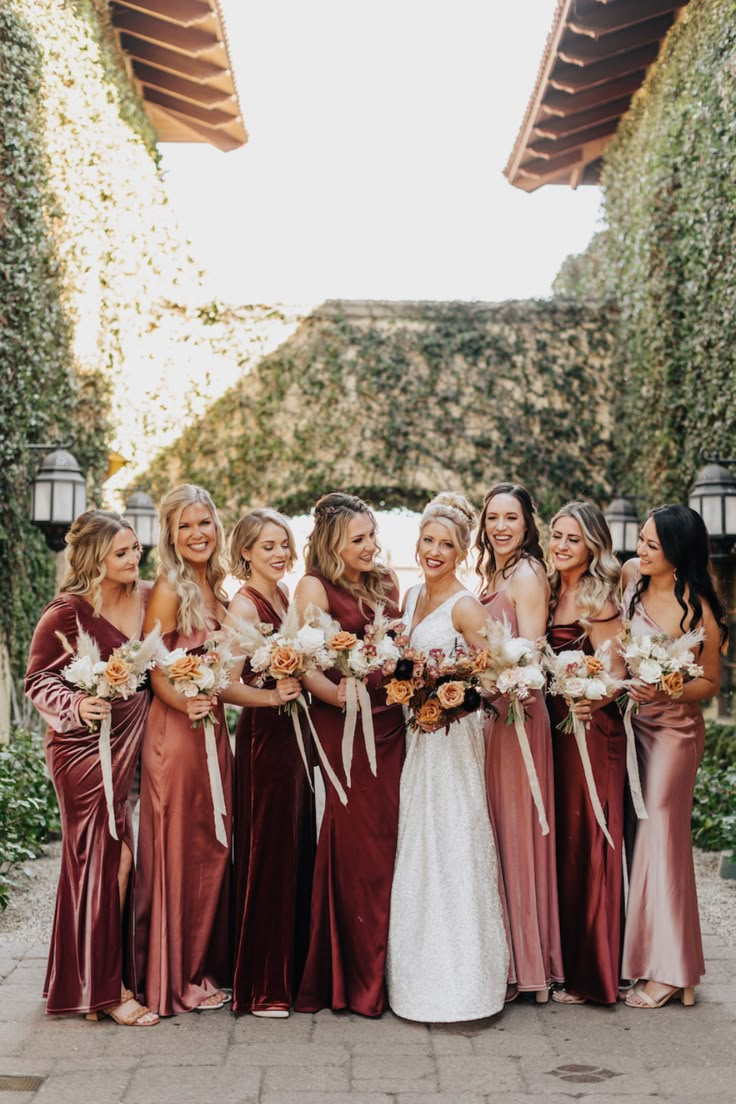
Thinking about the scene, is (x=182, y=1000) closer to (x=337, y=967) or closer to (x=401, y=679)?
(x=337, y=967)

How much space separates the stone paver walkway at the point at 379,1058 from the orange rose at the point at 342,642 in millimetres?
1372

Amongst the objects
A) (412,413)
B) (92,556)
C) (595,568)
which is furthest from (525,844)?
(412,413)

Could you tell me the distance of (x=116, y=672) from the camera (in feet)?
12.8

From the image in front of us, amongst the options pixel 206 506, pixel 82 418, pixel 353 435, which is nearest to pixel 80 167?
pixel 82 418

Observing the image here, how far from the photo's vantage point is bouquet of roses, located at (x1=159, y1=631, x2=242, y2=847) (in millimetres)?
3959

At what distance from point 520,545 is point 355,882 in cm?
154

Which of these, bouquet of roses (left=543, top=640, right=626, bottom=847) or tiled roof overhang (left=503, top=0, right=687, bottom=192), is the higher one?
tiled roof overhang (left=503, top=0, right=687, bottom=192)

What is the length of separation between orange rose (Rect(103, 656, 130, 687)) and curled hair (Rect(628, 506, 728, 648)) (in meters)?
2.17

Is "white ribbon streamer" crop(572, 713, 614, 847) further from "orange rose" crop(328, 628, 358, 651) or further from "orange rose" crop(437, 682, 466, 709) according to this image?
"orange rose" crop(328, 628, 358, 651)

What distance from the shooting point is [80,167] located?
406 inches

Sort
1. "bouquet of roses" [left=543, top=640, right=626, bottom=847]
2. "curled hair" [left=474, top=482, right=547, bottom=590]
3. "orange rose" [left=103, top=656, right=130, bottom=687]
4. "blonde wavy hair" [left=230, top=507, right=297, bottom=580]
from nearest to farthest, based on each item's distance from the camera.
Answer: "orange rose" [left=103, top=656, right=130, bottom=687] → "bouquet of roses" [left=543, top=640, right=626, bottom=847] → "blonde wavy hair" [left=230, top=507, right=297, bottom=580] → "curled hair" [left=474, top=482, right=547, bottom=590]

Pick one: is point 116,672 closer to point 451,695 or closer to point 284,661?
point 284,661

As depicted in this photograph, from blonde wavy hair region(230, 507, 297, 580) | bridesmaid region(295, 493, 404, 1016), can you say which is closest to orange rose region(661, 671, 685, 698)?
bridesmaid region(295, 493, 404, 1016)

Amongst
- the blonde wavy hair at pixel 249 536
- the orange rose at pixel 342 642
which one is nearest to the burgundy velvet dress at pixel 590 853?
the orange rose at pixel 342 642
